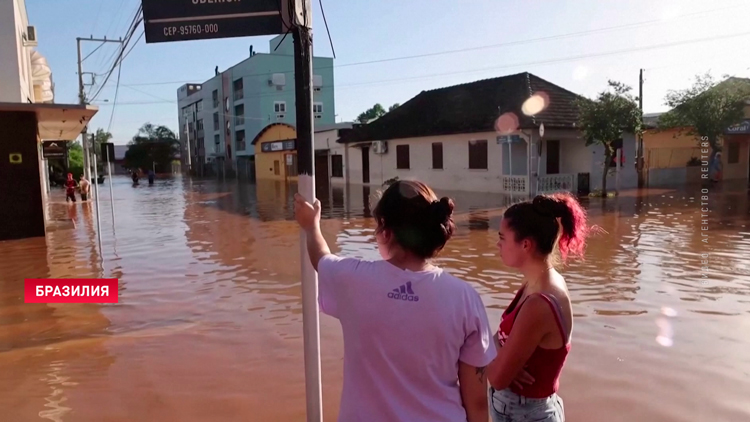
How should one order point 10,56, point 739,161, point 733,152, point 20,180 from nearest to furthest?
point 20,180, point 10,56, point 733,152, point 739,161

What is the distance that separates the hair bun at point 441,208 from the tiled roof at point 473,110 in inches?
851

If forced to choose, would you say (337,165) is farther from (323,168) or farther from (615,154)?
(615,154)

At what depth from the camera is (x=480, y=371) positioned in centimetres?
185

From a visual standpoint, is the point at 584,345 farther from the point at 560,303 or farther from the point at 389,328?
the point at 389,328

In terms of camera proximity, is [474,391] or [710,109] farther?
[710,109]

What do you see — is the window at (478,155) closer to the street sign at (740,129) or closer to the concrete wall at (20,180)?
the street sign at (740,129)

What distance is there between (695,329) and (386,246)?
5.34m

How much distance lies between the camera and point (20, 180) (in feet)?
45.8

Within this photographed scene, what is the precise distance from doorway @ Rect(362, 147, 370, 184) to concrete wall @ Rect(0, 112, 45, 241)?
2143 cm

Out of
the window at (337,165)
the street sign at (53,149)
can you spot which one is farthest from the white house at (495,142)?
the street sign at (53,149)

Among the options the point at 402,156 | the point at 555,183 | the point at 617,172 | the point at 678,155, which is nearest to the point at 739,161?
the point at 678,155

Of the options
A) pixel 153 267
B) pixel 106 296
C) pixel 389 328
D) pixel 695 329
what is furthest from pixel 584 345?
pixel 153 267

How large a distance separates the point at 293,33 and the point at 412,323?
1704 millimetres

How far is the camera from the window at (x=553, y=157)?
79.9ft
